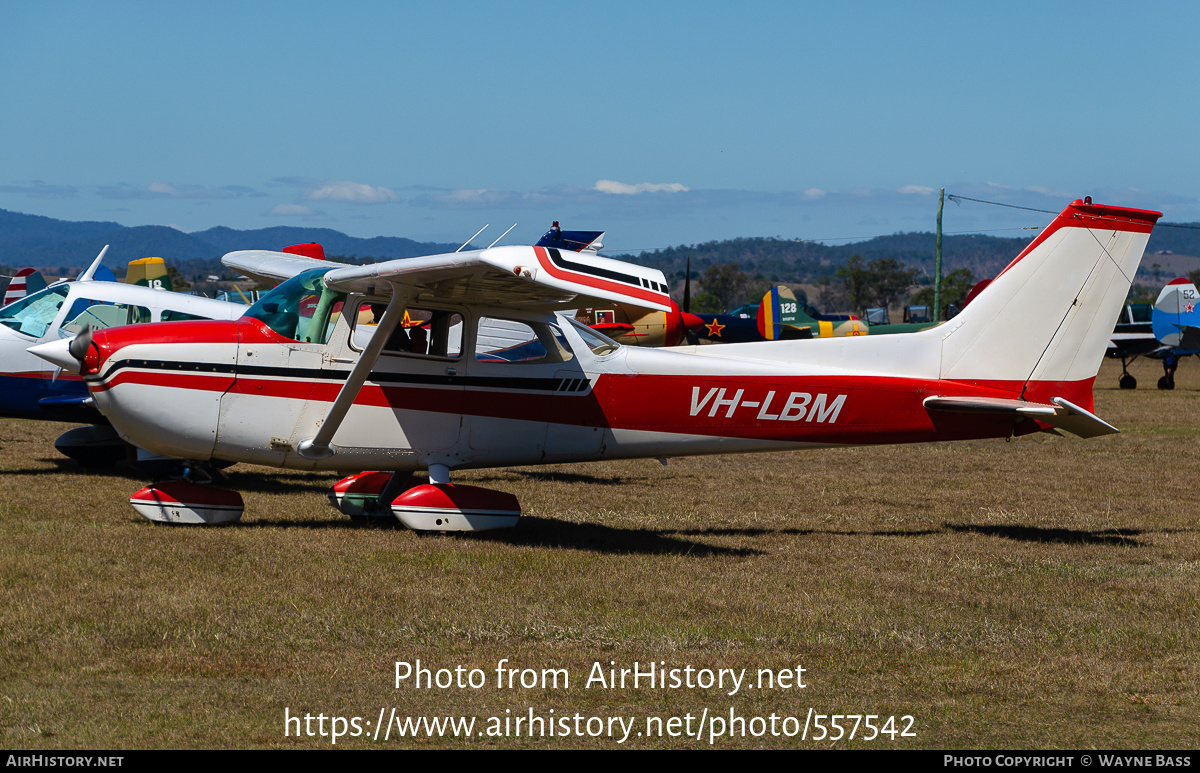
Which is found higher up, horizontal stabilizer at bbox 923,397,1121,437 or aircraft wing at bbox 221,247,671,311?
aircraft wing at bbox 221,247,671,311

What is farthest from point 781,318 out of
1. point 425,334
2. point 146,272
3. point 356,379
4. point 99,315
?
point 356,379

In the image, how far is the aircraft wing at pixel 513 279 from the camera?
21.6 ft

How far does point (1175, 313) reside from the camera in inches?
1267

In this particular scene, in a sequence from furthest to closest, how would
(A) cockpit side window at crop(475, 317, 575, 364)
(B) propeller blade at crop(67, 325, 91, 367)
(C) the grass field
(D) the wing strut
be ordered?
(A) cockpit side window at crop(475, 317, 575, 364)
(B) propeller blade at crop(67, 325, 91, 367)
(D) the wing strut
(C) the grass field

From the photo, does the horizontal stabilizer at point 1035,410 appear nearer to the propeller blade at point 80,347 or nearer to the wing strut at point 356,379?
the wing strut at point 356,379

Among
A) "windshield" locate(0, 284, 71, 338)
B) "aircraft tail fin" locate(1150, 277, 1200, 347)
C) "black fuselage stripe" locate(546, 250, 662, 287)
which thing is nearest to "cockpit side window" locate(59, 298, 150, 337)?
"windshield" locate(0, 284, 71, 338)

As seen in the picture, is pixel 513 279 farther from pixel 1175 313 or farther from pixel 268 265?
pixel 1175 313

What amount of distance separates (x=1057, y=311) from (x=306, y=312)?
644cm

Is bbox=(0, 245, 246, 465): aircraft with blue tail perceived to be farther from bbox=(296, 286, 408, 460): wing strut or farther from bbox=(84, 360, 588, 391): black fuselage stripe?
bbox=(296, 286, 408, 460): wing strut

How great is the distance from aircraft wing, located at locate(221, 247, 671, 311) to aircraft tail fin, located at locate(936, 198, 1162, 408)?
3547mm

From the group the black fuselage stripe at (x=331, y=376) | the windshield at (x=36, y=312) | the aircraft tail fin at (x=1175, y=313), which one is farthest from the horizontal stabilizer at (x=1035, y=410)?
the aircraft tail fin at (x=1175, y=313)

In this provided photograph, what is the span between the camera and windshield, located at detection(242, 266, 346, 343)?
8531 mm

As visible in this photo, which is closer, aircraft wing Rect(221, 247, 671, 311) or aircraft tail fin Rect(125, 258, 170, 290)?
aircraft wing Rect(221, 247, 671, 311)

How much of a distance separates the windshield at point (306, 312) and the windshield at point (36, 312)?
5.29 metres
